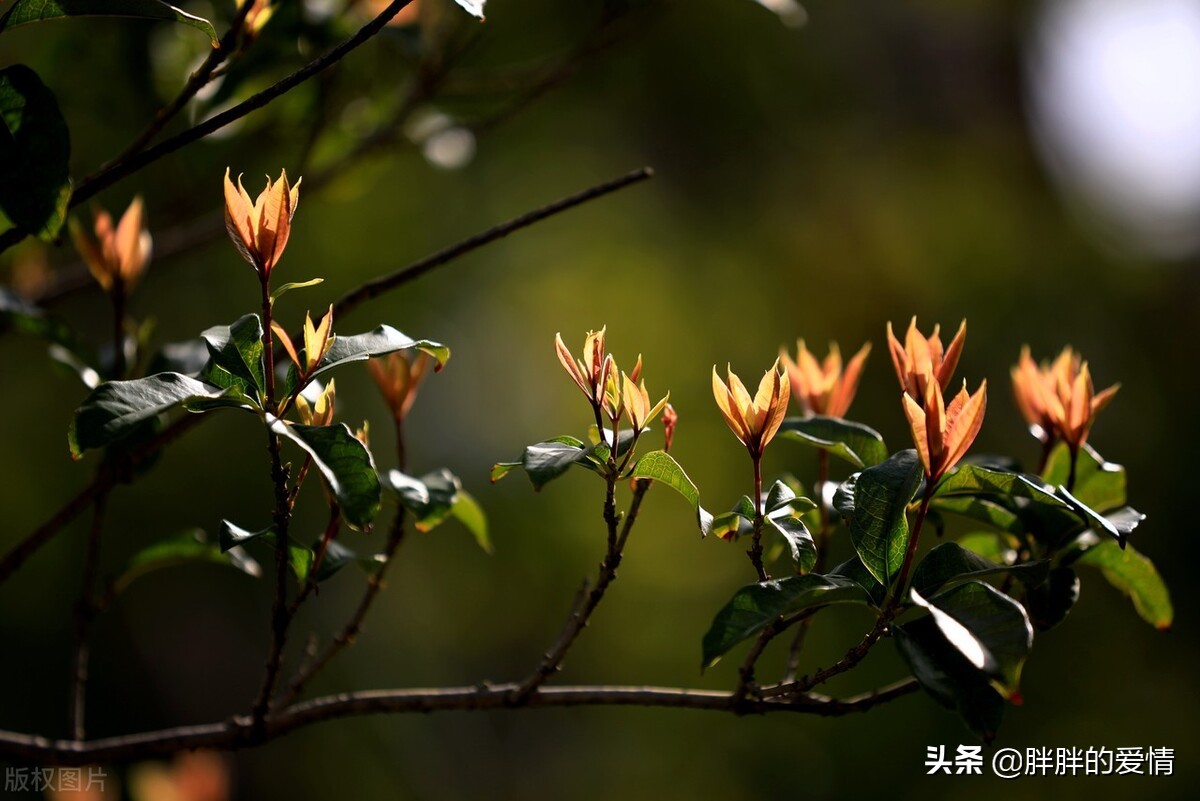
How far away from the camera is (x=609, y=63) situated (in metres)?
4.15

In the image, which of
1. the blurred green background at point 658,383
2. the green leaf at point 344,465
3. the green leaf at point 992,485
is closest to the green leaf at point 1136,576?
the green leaf at point 992,485

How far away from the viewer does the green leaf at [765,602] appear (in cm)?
58

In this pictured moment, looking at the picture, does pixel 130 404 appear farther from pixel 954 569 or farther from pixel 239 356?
pixel 954 569

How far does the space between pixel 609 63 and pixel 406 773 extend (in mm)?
2982

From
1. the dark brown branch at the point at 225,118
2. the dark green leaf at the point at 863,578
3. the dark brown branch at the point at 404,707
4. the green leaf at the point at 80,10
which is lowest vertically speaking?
the dark brown branch at the point at 404,707

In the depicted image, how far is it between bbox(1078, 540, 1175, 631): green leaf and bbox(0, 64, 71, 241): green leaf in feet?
2.71

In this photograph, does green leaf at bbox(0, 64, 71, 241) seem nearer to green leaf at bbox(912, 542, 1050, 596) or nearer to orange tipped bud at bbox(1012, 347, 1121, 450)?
green leaf at bbox(912, 542, 1050, 596)

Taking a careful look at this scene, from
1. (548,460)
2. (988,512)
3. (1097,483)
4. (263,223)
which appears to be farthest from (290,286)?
(1097,483)

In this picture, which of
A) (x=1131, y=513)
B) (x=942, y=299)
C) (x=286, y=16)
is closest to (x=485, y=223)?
(x=942, y=299)

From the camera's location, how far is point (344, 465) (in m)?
0.58

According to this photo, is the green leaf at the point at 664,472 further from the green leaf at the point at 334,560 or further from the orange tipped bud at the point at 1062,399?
the orange tipped bud at the point at 1062,399

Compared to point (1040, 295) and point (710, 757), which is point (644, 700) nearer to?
point (710, 757)

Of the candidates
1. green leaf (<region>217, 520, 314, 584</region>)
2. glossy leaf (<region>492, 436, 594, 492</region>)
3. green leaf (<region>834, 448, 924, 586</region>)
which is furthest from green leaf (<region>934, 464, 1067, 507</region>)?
green leaf (<region>217, 520, 314, 584</region>)

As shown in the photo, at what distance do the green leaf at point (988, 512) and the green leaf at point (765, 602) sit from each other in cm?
19
